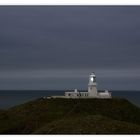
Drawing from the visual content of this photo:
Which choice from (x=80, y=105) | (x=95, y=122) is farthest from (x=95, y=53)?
(x=80, y=105)

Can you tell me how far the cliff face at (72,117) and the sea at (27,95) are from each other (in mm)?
194

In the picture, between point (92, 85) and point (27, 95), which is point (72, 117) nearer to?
point (92, 85)

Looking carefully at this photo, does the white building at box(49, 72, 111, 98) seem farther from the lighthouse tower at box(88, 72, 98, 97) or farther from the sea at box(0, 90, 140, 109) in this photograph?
the sea at box(0, 90, 140, 109)

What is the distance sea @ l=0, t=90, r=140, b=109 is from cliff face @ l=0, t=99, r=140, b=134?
194mm

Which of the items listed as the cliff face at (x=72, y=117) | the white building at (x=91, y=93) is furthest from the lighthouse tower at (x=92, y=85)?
the cliff face at (x=72, y=117)

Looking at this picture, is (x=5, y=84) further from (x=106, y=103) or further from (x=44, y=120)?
(x=106, y=103)

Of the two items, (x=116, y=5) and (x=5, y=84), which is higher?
(x=116, y=5)

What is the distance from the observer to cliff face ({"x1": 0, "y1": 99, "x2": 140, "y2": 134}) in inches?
773

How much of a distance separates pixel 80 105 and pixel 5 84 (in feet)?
12.9

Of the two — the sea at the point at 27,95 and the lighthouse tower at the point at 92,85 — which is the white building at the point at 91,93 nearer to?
the lighthouse tower at the point at 92,85

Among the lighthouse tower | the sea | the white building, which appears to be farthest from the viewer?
the white building

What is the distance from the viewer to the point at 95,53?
1989 centimetres

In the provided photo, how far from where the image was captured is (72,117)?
2116 cm

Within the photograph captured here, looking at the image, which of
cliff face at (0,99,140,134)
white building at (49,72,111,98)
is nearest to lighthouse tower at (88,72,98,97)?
white building at (49,72,111,98)
